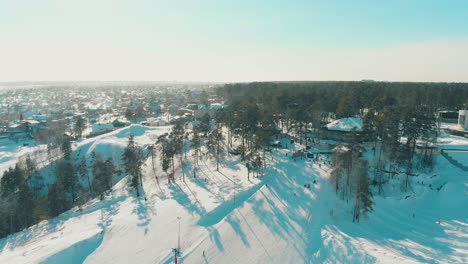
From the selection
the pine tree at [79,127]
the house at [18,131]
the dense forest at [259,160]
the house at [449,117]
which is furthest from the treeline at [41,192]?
the house at [449,117]

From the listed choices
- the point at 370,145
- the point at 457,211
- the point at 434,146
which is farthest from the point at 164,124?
the point at 457,211

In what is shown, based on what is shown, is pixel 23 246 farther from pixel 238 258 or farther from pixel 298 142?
pixel 298 142

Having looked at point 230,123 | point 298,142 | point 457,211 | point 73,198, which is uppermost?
point 230,123

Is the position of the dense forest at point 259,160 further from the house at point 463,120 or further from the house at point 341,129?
the house at point 463,120

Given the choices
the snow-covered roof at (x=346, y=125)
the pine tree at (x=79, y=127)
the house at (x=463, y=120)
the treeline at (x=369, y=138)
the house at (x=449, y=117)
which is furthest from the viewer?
the pine tree at (x=79, y=127)

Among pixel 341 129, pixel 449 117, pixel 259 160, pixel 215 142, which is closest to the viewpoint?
pixel 259 160

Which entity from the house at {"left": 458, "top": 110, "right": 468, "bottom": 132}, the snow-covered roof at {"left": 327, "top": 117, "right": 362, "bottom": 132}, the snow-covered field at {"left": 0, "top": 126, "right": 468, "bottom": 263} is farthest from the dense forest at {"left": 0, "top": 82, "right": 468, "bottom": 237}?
the house at {"left": 458, "top": 110, "right": 468, "bottom": 132}

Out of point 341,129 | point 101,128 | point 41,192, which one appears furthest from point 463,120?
point 101,128

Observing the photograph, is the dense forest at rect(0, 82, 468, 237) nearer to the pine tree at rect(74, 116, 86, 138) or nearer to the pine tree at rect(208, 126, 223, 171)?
the pine tree at rect(208, 126, 223, 171)

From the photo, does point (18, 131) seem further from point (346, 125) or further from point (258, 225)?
point (346, 125)
